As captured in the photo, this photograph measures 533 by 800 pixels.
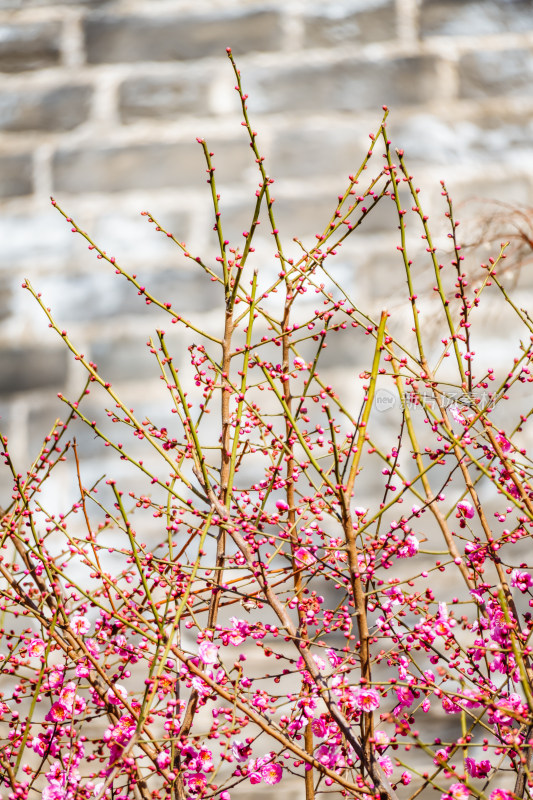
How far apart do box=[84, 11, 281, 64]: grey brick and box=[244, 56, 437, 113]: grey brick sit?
0.26 feet

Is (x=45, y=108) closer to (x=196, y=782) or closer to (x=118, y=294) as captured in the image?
(x=118, y=294)

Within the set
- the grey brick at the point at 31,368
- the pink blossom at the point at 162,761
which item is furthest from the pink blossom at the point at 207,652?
the grey brick at the point at 31,368

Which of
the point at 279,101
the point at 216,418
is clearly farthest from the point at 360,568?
the point at 279,101

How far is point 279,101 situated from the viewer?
4.88 ft

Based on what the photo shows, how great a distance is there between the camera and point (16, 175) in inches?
59.6

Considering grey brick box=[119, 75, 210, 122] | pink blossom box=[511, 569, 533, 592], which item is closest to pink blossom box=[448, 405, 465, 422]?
pink blossom box=[511, 569, 533, 592]

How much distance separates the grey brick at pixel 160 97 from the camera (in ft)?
4.92

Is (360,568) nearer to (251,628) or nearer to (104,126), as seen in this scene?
(251,628)

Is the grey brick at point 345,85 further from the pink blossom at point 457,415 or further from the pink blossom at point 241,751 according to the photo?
the pink blossom at point 241,751

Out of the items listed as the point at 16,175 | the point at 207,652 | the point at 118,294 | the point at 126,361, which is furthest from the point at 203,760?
the point at 16,175

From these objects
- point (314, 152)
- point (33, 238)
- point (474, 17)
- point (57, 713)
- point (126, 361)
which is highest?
point (474, 17)

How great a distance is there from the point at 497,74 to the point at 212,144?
608 millimetres

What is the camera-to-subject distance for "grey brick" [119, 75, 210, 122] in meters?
1.50

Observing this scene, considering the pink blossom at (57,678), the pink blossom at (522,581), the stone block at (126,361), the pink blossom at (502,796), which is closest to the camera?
the pink blossom at (502,796)
